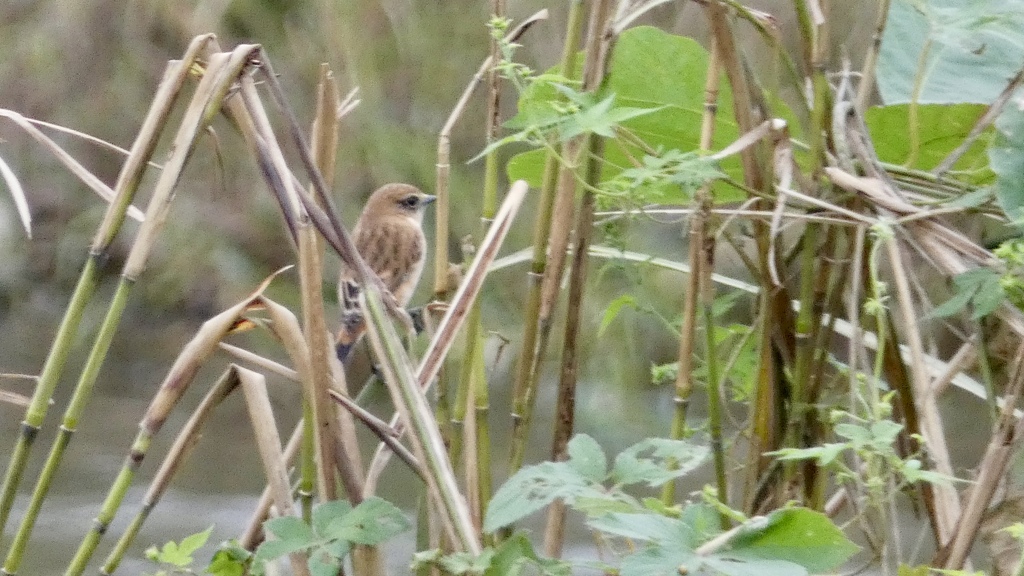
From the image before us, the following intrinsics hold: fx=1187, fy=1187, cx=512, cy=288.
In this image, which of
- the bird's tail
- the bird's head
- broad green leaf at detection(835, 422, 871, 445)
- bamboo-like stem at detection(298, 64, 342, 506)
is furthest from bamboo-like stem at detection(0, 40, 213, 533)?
the bird's head

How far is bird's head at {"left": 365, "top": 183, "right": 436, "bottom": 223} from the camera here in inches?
101

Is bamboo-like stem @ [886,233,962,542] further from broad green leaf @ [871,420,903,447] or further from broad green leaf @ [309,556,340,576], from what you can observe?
broad green leaf @ [309,556,340,576]

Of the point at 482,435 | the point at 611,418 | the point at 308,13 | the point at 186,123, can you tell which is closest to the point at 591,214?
the point at 482,435

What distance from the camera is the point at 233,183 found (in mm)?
3977

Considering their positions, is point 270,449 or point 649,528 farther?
point 270,449

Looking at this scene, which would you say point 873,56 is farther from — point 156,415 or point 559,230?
point 156,415

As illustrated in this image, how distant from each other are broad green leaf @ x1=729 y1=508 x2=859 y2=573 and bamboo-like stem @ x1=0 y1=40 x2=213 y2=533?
0.53 metres

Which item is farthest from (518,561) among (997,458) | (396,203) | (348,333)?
(396,203)

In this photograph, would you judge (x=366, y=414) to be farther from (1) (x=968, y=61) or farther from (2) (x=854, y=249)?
(1) (x=968, y=61)

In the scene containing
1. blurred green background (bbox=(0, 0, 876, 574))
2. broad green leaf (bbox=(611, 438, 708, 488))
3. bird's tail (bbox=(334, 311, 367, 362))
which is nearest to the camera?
broad green leaf (bbox=(611, 438, 708, 488))

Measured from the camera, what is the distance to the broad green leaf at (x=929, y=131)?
131 cm

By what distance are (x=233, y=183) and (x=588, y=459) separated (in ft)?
10.6

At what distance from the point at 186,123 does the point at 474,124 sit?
8.86 feet

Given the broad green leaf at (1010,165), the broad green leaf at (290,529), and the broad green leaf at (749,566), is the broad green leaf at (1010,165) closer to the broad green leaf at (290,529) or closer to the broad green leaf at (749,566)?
the broad green leaf at (749,566)
